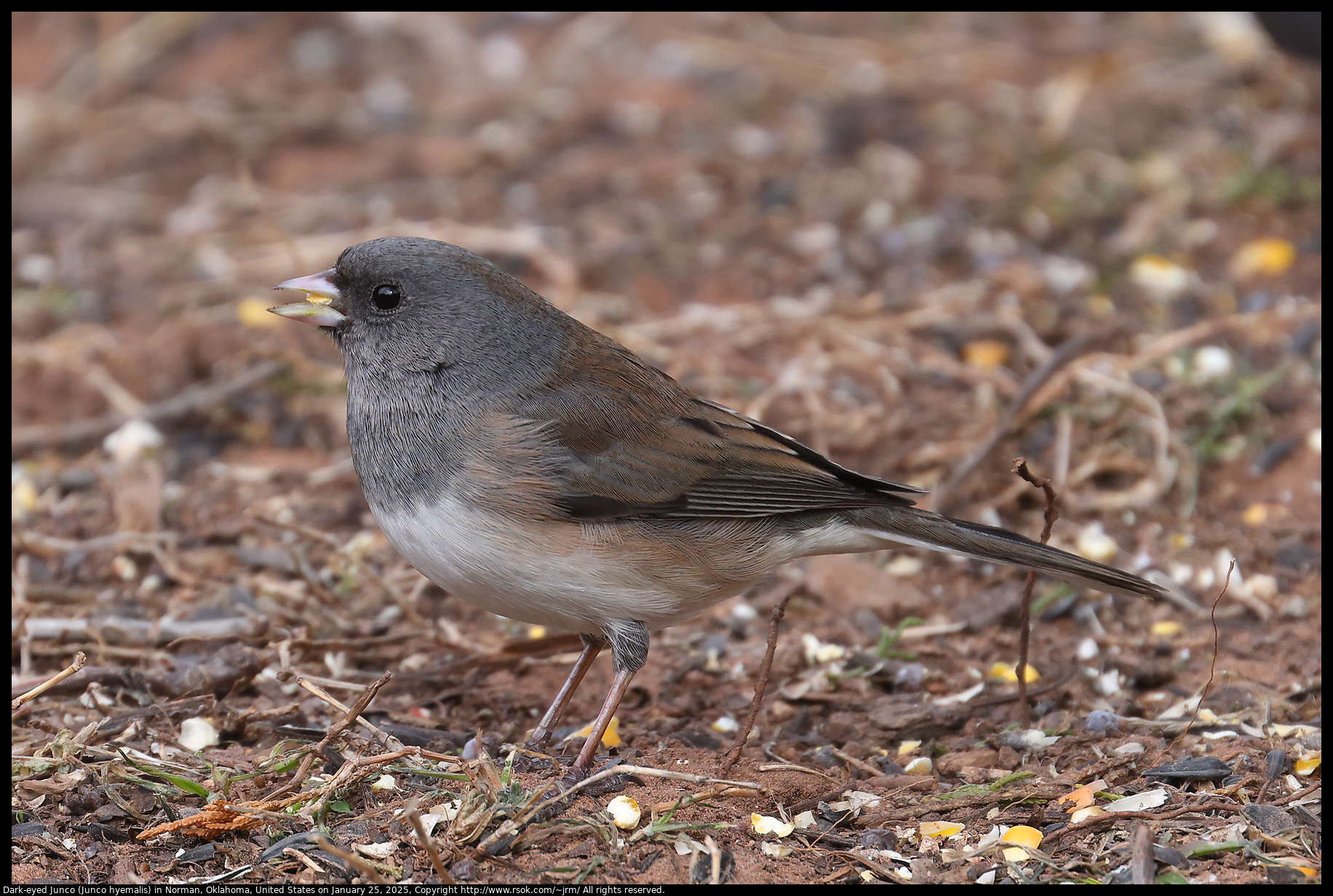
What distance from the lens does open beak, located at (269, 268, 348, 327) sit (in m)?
3.49

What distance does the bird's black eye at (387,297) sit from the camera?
137 inches

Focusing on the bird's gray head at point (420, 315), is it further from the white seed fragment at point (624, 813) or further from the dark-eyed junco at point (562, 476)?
the white seed fragment at point (624, 813)

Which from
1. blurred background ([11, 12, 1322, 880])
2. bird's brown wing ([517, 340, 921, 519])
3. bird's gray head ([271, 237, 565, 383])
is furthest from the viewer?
blurred background ([11, 12, 1322, 880])

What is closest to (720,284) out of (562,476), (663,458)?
(663,458)

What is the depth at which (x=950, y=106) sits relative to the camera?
23.7 ft

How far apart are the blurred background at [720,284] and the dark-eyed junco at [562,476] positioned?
1.79 ft

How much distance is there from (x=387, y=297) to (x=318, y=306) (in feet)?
0.63

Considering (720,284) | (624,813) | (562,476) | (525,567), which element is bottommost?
(624,813)

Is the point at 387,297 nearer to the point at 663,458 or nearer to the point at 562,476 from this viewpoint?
the point at 562,476

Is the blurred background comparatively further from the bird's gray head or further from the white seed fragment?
the bird's gray head

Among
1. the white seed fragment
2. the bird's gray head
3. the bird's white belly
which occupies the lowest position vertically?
the white seed fragment

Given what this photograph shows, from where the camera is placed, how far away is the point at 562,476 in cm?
326

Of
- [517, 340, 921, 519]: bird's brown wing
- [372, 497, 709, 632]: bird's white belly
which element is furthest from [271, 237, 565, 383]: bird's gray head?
[372, 497, 709, 632]: bird's white belly
